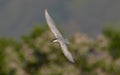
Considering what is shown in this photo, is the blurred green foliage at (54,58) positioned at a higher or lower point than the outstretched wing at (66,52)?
higher

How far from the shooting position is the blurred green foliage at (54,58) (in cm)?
1645

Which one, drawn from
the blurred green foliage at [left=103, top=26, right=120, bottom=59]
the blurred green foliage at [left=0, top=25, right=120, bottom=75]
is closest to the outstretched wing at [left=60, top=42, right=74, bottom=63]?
the blurred green foliage at [left=0, top=25, right=120, bottom=75]

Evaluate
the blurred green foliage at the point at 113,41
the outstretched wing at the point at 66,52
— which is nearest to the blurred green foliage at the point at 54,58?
the blurred green foliage at the point at 113,41

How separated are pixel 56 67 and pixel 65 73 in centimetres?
49

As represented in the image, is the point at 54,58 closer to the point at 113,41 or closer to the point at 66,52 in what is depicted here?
the point at 113,41

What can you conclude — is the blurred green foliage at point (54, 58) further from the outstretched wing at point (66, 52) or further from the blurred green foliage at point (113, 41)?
the outstretched wing at point (66, 52)

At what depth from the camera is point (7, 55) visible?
16797 millimetres

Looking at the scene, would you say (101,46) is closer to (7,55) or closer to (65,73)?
(65,73)

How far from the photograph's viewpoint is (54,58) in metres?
16.8

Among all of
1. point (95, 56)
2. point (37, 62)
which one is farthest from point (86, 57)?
point (37, 62)

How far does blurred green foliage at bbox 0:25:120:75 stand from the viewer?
16453 mm

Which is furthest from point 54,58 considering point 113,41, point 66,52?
point 66,52

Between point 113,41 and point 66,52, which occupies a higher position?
point 113,41

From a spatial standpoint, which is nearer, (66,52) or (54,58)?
(66,52)
